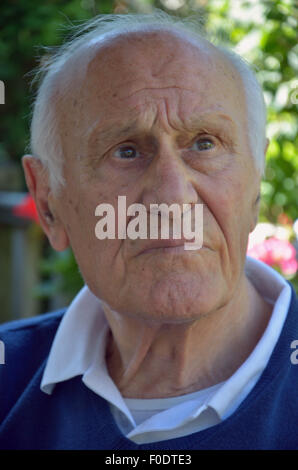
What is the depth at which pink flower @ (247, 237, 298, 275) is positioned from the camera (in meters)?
2.81

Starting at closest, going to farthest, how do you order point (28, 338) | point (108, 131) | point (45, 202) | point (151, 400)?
1. point (108, 131)
2. point (151, 400)
3. point (45, 202)
4. point (28, 338)

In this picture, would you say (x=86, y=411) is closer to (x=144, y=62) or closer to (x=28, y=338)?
(x=28, y=338)

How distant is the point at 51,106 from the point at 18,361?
2.86 feet

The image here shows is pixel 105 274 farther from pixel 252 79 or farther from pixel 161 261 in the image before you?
pixel 252 79

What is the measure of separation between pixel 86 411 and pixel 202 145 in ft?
2.83

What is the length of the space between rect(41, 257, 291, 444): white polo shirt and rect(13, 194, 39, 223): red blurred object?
2497 mm

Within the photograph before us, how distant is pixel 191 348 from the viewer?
5.97ft

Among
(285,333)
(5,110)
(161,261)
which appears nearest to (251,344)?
(285,333)

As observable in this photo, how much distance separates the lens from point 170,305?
5.30ft

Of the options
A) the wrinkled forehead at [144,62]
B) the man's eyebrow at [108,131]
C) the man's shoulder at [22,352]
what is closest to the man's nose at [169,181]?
the man's eyebrow at [108,131]

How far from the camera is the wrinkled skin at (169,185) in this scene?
64.8 inches

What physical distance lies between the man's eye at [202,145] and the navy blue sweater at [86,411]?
547mm

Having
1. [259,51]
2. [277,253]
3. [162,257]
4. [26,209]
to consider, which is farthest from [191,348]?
[26,209]

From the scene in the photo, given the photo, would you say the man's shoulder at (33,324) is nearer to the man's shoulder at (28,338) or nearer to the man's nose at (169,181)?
the man's shoulder at (28,338)
